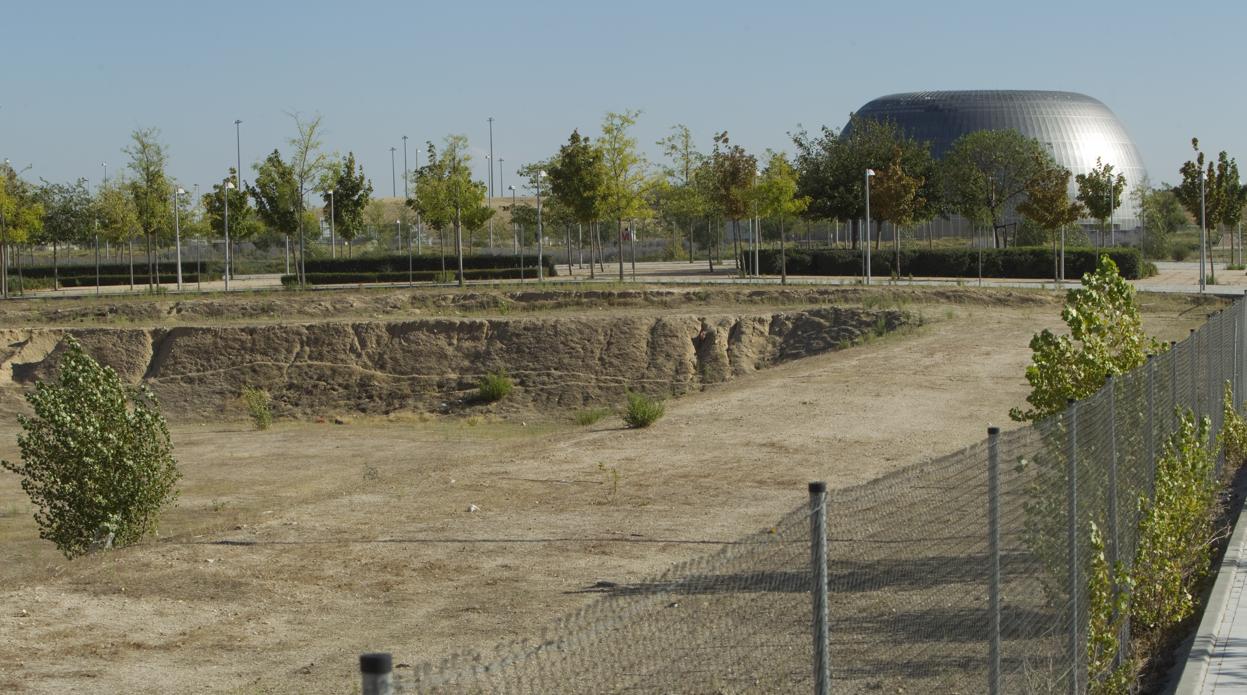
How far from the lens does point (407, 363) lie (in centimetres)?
3553

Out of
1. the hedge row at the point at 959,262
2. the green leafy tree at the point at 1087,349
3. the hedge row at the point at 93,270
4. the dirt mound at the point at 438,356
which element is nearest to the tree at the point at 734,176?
the hedge row at the point at 959,262

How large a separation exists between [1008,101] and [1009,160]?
44868 mm

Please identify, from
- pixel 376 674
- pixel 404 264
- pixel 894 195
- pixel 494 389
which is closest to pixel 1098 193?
pixel 894 195

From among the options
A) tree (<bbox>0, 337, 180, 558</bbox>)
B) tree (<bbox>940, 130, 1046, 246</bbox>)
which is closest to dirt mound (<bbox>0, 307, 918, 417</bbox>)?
→ tree (<bbox>0, 337, 180, 558</bbox>)

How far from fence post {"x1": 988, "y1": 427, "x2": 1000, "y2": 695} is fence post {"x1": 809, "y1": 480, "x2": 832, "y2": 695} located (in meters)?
1.50

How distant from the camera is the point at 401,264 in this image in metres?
59.4

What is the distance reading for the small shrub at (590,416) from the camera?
26683mm

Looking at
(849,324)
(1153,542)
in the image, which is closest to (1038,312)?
(849,324)

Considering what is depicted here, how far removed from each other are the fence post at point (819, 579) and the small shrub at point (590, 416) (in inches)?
850

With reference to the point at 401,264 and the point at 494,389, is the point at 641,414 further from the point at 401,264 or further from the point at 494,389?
the point at 401,264

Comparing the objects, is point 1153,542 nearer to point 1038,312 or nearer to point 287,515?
point 287,515

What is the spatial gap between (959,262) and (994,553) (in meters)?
47.5

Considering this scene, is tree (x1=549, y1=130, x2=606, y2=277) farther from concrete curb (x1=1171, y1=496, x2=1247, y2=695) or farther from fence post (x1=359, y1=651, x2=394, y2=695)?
fence post (x1=359, y1=651, x2=394, y2=695)

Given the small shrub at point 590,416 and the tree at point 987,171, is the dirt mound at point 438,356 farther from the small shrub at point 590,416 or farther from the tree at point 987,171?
the tree at point 987,171
